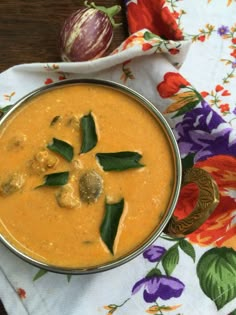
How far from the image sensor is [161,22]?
1.07 metres

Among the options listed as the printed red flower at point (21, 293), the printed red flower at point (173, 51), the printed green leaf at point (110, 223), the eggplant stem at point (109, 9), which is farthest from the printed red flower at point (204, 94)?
the printed red flower at point (21, 293)

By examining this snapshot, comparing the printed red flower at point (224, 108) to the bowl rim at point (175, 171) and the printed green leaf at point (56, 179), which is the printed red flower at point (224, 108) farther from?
the printed green leaf at point (56, 179)

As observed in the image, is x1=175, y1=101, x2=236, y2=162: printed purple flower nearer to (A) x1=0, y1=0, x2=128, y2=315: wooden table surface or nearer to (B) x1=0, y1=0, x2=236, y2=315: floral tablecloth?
(B) x1=0, y1=0, x2=236, y2=315: floral tablecloth

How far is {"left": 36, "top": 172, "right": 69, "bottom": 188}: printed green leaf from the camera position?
2.82 ft

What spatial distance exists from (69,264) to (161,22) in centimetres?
51

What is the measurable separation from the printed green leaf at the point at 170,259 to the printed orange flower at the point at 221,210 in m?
0.03

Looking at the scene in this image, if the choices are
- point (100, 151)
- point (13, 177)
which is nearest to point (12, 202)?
point (13, 177)

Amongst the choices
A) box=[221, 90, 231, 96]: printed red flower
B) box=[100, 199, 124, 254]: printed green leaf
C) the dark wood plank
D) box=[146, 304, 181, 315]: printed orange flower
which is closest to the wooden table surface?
the dark wood plank

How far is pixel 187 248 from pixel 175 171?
0.47 feet

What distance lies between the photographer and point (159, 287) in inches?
36.0

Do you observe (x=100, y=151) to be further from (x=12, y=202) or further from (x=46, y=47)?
(x=46, y=47)

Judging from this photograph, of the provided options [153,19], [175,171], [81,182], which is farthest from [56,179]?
[153,19]

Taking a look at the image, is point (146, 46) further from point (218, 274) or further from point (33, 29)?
point (218, 274)

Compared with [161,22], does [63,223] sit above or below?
below
